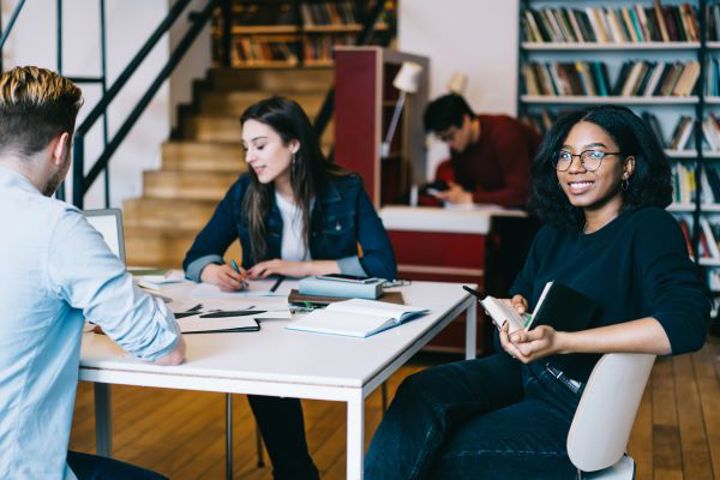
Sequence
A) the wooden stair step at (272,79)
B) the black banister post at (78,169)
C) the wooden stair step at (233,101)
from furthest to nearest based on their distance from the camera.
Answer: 1. the wooden stair step at (272,79)
2. the wooden stair step at (233,101)
3. the black banister post at (78,169)

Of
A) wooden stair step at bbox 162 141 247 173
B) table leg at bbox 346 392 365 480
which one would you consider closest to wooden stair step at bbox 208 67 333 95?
wooden stair step at bbox 162 141 247 173

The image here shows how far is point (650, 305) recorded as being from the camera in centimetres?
198

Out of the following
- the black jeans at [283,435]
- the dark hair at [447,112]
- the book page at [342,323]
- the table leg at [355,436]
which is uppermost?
the dark hair at [447,112]

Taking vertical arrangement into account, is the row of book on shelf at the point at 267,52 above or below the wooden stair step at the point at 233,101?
above

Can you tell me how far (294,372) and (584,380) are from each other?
2.15ft

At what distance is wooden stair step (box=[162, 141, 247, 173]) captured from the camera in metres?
6.83

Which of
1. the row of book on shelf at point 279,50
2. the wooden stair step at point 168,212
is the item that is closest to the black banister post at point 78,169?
the wooden stair step at point 168,212

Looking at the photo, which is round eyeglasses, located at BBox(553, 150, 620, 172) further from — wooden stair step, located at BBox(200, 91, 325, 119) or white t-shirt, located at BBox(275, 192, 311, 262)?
wooden stair step, located at BBox(200, 91, 325, 119)

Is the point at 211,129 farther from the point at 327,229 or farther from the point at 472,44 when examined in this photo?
the point at 327,229

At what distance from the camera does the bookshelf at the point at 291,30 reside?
9.49m

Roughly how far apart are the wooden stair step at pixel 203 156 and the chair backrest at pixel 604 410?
16.8 ft

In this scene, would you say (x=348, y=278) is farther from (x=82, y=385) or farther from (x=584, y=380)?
(x=82, y=385)

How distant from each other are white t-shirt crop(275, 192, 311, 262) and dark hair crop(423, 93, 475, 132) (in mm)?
2108

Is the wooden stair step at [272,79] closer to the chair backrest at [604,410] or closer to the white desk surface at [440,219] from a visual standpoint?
the white desk surface at [440,219]
